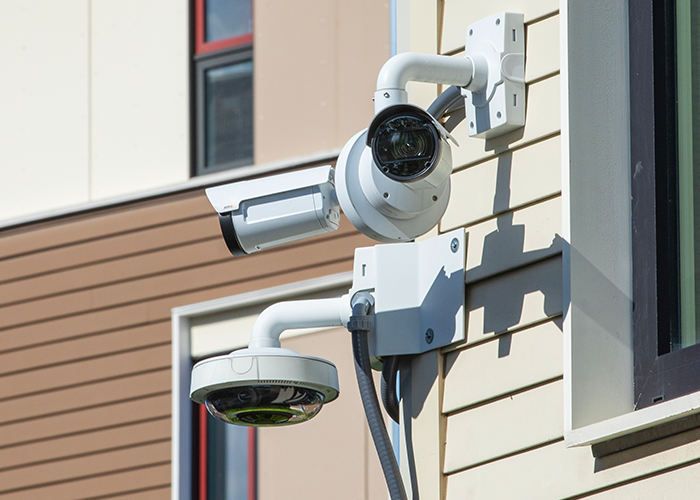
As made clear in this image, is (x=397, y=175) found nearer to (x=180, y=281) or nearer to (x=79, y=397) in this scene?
(x=180, y=281)

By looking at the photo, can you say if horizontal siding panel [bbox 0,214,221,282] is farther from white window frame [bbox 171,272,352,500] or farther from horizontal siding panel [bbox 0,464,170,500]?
horizontal siding panel [bbox 0,464,170,500]

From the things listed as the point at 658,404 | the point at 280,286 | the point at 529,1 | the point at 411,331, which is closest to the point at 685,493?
the point at 658,404

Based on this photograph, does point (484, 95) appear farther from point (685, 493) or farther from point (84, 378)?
point (84, 378)

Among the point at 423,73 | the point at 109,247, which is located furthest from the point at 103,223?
the point at 423,73

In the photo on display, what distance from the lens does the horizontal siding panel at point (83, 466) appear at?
726cm

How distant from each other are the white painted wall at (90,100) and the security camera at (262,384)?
4.41 meters

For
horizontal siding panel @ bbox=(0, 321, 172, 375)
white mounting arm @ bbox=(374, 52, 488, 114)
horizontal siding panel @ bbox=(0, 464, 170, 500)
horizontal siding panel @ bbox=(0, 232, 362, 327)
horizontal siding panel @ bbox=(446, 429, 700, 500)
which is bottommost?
horizontal siding panel @ bbox=(446, 429, 700, 500)

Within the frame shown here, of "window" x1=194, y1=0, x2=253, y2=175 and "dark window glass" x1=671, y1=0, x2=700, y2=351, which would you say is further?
"window" x1=194, y1=0, x2=253, y2=175

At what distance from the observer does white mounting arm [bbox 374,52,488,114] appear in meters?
3.07

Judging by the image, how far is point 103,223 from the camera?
7730mm

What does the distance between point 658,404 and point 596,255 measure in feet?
1.43

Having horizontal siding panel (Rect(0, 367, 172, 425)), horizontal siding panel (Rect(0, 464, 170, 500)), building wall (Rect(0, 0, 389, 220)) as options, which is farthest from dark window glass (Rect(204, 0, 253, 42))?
horizontal siding panel (Rect(0, 464, 170, 500))

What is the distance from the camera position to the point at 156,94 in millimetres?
7758

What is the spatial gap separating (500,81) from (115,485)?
472 cm
